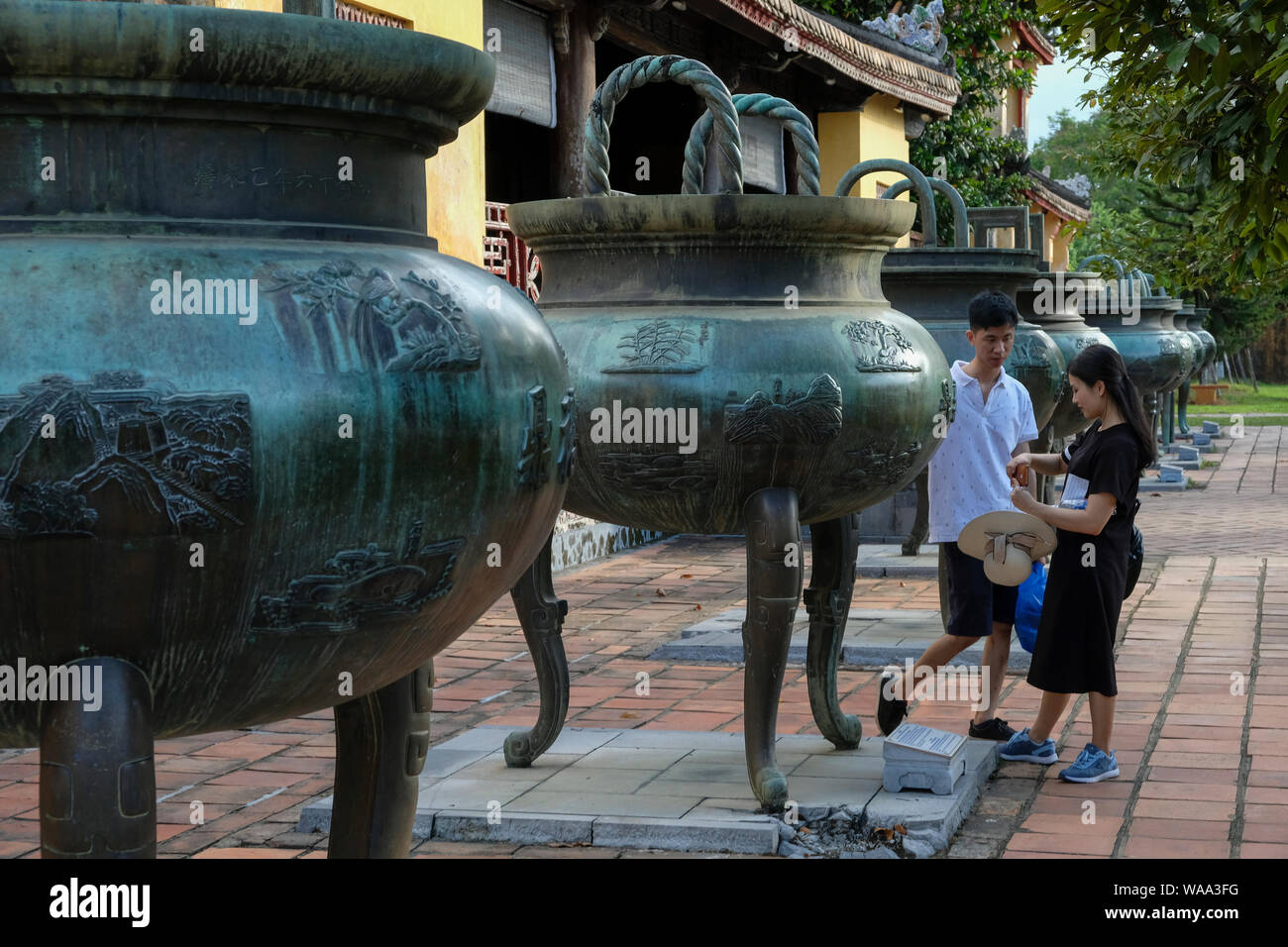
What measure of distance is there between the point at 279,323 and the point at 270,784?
271 cm

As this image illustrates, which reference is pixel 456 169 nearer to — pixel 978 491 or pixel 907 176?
pixel 907 176

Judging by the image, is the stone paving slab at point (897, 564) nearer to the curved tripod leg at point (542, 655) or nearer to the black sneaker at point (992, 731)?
the black sneaker at point (992, 731)

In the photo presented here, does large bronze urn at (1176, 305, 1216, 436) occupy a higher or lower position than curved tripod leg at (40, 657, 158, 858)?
higher

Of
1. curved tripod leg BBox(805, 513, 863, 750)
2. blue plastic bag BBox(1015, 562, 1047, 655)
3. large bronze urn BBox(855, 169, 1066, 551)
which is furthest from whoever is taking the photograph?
large bronze urn BBox(855, 169, 1066, 551)

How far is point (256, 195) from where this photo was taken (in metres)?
1.99

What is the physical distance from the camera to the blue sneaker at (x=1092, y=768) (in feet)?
14.1

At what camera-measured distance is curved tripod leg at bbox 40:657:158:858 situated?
181 centimetres

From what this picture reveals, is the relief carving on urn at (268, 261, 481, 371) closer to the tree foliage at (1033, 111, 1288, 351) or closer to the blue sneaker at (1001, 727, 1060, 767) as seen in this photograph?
the blue sneaker at (1001, 727, 1060, 767)

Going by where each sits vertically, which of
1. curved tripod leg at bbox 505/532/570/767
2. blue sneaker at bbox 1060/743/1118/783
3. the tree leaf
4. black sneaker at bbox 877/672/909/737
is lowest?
blue sneaker at bbox 1060/743/1118/783

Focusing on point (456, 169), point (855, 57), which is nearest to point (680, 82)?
point (456, 169)

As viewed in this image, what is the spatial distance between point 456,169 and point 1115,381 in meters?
4.21

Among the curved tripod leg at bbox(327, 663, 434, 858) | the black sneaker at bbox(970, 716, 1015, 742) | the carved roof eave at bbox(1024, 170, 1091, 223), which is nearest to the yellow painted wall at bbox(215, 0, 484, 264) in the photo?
the black sneaker at bbox(970, 716, 1015, 742)

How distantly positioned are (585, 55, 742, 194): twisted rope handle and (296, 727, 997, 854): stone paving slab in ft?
4.85

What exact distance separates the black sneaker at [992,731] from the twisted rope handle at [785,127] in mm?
1642
